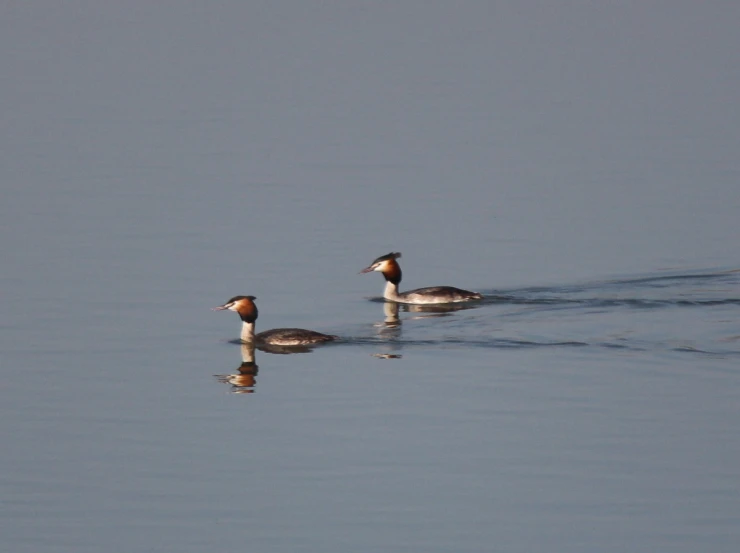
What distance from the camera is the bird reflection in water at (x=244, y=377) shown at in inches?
813

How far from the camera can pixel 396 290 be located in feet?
89.4

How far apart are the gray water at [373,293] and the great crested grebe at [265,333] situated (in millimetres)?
225

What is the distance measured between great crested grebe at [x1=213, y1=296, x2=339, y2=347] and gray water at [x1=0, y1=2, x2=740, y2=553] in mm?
225

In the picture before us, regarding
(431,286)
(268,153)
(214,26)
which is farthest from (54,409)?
(214,26)

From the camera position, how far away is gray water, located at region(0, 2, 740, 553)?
51.8 ft

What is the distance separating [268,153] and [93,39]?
25403 millimetres

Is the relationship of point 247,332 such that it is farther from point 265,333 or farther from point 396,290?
point 396,290

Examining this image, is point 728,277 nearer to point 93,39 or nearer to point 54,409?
point 54,409

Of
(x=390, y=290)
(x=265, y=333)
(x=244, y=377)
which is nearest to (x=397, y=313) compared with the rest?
(x=390, y=290)

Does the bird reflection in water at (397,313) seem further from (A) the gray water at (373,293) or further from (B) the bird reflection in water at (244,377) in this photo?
(B) the bird reflection in water at (244,377)

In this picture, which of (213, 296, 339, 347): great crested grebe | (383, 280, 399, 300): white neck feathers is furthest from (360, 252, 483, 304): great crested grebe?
(213, 296, 339, 347): great crested grebe

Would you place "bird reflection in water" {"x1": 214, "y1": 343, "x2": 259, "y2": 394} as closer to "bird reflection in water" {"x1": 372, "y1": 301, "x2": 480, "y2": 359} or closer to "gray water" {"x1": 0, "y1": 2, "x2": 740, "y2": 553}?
"gray water" {"x1": 0, "y1": 2, "x2": 740, "y2": 553}

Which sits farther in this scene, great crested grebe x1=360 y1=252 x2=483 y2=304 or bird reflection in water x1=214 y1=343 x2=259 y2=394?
great crested grebe x1=360 y1=252 x2=483 y2=304

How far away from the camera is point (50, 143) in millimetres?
39781
